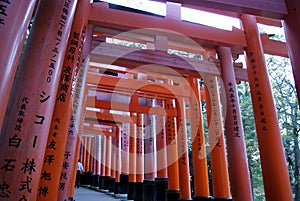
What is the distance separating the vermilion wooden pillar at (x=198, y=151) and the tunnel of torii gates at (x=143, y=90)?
0.02 meters

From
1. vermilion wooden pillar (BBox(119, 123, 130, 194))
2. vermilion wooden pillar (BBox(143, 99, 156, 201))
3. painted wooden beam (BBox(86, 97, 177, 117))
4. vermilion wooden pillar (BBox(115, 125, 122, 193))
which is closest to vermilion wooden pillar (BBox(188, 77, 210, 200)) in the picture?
painted wooden beam (BBox(86, 97, 177, 117))

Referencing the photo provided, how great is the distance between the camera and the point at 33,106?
178cm

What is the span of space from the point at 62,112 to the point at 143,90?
4.25 meters

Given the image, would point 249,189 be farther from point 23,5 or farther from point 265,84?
point 23,5

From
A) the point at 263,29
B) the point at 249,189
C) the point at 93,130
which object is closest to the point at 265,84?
the point at 249,189

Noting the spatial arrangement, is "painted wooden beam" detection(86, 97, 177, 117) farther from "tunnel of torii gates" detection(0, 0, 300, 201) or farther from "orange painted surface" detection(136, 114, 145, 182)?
"orange painted surface" detection(136, 114, 145, 182)

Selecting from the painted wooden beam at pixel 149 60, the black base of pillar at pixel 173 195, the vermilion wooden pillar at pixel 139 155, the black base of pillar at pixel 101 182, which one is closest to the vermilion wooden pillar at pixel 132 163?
the vermilion wooden pillar at pixel 139 155

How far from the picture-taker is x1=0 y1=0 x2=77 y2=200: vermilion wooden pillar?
1.62 meters

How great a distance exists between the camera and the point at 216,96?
16.6ft

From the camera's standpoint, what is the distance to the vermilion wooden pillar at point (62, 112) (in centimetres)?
226

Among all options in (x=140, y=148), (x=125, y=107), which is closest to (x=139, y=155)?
(x=140, y=148)

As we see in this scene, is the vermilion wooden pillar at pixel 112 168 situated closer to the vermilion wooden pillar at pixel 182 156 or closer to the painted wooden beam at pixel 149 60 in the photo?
the vermilion wooden pillar at pixel 182 156

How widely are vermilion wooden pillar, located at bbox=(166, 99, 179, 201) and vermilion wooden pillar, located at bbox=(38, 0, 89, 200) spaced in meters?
4.26

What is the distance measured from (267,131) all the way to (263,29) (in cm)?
585
